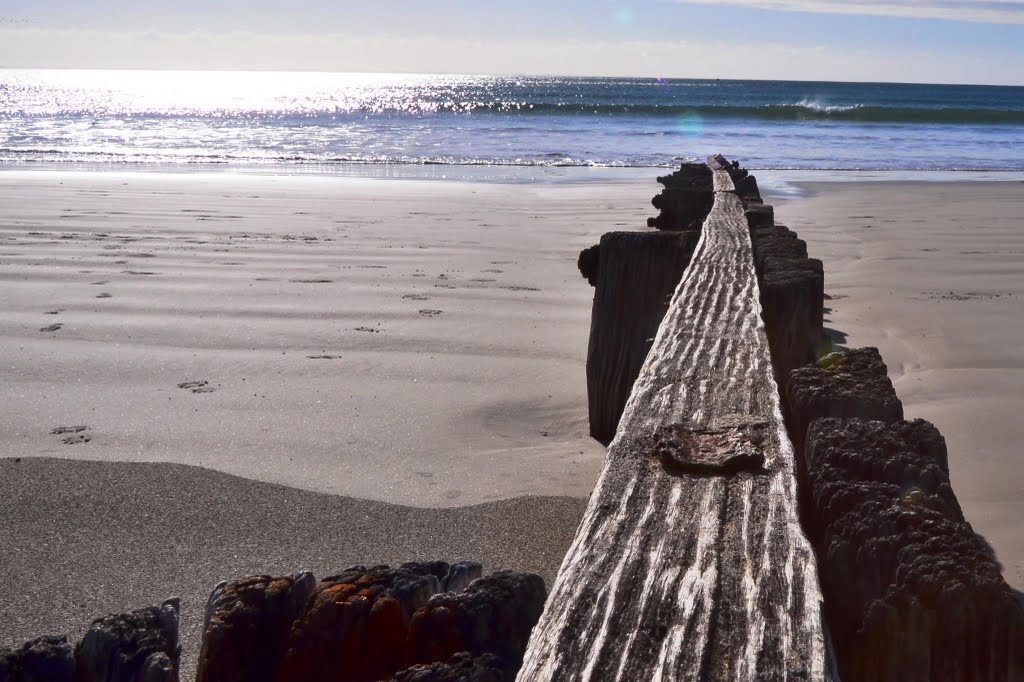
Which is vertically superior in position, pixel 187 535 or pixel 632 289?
pixel 632 289

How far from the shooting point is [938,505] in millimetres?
1192

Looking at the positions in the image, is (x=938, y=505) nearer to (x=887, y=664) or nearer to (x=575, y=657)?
(x=887, y=664)

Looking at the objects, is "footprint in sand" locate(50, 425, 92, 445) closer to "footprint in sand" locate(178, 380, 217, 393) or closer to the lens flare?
"footprint in sand" locate(178, 380, 217, 393)

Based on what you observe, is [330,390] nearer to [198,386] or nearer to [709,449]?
[198,386]

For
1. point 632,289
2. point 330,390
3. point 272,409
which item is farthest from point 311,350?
point 632,289

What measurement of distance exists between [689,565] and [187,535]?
226 centimetres

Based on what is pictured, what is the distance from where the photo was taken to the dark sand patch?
8.71 ft

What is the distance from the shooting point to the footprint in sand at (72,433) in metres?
3.88

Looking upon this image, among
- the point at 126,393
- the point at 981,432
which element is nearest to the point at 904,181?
the point at 981,432

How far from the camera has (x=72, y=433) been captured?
3.98m

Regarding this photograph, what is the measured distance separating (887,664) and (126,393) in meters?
4.09

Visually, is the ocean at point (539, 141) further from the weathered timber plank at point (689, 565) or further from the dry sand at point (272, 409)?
the weathered timber plank at point (689, 565)

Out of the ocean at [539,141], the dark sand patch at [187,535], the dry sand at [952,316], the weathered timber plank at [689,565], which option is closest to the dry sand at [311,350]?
the dark sand patch at [187,535]

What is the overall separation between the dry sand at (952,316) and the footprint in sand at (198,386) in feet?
10.2
